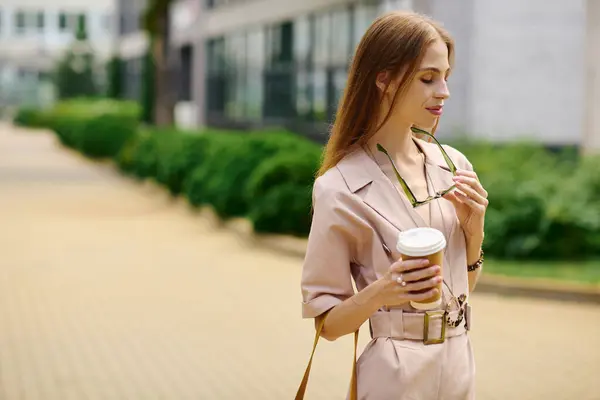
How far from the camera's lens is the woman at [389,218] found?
9.78 ft

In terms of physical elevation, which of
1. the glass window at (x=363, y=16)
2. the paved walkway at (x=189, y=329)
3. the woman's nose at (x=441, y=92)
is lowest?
the paved walkway at (x=189, y=329)

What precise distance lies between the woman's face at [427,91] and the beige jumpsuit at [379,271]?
0.52 ft

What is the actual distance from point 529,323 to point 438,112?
281 inches

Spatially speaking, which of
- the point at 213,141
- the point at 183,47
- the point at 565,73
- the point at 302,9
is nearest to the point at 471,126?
the point at 565,73

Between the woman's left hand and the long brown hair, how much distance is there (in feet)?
0.81

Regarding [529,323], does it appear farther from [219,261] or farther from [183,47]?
[183,47]

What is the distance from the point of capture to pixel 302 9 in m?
31.7

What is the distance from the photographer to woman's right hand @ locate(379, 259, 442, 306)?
276 cm

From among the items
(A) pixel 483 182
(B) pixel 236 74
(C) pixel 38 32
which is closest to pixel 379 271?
(A) pixel 483 182

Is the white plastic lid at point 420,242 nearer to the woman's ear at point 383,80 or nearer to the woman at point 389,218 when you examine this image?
the woman at point 389,218

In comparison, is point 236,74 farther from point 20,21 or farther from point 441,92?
point 20,21

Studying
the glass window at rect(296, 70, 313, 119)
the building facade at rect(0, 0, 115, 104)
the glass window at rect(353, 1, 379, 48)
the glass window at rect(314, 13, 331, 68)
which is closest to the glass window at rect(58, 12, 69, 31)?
the building facade at rect(0, 0, 115, 104)

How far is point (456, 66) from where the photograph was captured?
20.6 m

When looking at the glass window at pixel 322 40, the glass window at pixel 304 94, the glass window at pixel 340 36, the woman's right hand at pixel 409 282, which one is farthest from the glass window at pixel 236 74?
the woman's right hand at pixel 409 282
